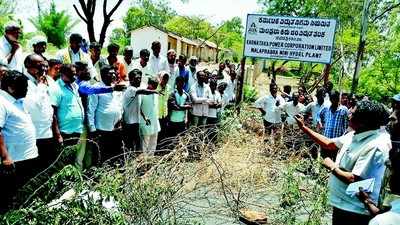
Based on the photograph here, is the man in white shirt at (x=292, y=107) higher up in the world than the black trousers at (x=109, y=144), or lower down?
higher up

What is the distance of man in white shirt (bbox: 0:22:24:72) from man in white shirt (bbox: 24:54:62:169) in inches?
30.3

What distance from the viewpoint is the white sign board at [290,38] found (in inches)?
360

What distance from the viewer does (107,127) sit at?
604cm

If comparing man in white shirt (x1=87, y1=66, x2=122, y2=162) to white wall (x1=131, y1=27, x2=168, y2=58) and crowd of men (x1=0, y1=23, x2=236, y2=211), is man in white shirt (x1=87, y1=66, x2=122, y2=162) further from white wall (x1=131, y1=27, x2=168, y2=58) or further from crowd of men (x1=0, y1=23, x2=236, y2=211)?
white wall (x1=131, y1=27, x2=168, y2=58)

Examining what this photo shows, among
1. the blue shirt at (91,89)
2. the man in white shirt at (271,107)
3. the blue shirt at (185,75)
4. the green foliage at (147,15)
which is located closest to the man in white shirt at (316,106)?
the man in white shirt at (271,107)

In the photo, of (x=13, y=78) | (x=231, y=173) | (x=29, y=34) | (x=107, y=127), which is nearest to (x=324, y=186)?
(x=231, y=173)

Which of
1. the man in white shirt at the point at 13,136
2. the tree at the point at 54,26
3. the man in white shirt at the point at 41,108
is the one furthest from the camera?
the tree at the point at 54,26

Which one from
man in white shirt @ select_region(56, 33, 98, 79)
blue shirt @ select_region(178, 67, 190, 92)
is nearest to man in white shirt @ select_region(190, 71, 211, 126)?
blue shirt @ select_region(178, 67, 190, 92)

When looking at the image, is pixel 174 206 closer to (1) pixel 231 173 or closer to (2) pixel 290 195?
(1) pixel 231 173

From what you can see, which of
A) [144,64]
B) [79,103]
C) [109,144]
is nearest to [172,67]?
[144,64]

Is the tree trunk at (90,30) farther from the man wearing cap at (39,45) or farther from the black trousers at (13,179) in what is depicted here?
the black trousers at (13,179)

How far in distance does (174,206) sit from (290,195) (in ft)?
4.76

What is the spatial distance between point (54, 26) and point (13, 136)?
25.1 metres

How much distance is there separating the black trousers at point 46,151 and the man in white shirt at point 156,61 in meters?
2.98
